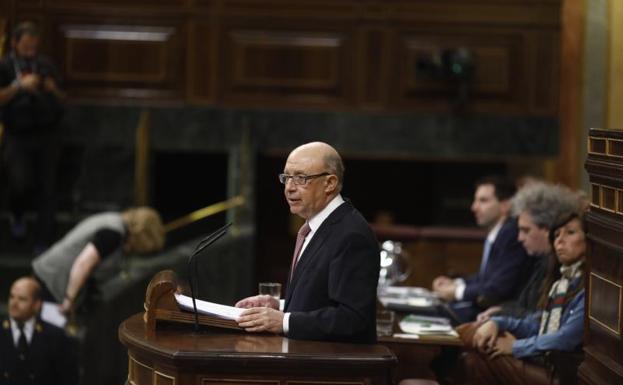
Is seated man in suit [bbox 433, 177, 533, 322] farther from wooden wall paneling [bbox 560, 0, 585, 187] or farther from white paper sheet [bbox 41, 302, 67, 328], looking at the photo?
wooden wall paneling [bbox 560, 0, 585, 187]

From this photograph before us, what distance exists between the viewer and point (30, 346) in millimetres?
5871

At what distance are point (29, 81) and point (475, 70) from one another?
3643 millimetres

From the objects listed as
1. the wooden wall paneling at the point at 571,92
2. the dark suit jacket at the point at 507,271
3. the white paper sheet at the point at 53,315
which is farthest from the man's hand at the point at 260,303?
the wooden wall paneling at the point at 571,92

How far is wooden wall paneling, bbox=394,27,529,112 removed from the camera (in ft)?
32.2

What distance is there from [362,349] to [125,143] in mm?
6489

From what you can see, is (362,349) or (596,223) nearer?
(362,349)

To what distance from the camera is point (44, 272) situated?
6.82m

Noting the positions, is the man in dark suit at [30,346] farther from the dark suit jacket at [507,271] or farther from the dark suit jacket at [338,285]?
the dark suit jacket at [338,285]

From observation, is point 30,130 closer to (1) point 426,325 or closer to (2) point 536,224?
(1) point 426,325

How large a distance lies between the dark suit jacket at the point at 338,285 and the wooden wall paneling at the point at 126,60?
622cm

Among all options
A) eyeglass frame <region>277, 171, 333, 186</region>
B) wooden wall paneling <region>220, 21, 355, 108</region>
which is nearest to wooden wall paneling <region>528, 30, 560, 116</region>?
wooden wall paneling <region>220, 21, 355, 108</region>

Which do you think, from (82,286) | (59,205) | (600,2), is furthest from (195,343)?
(600,2)

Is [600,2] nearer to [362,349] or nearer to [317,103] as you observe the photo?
[317,103]

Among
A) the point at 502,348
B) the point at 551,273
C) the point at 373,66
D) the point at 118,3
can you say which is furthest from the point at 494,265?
the point at 118,3
